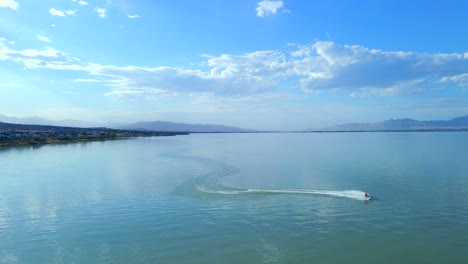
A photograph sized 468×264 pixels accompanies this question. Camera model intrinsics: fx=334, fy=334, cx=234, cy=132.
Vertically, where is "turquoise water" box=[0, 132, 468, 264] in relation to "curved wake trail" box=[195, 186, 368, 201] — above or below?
below

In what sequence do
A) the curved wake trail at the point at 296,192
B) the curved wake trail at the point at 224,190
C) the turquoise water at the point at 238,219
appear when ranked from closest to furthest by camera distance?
the turquoise water at the point at 238,219, the curved wake trail at the point at 296,192, the curved wake trail at the point at 224,190

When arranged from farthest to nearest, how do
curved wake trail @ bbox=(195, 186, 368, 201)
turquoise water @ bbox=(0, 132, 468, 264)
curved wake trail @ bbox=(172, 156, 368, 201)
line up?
curved wake trail @ bbox=(172, 156, 368, 201) → curved wake trail @ bbox=(195, 186, 368, 201) → turquoise water @ bbox=(0, 132, 468, 264)

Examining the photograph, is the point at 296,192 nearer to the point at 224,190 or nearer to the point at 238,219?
the point at 224,190

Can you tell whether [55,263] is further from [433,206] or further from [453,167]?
[453,167]

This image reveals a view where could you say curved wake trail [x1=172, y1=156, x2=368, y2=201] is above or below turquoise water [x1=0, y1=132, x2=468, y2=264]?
Result: above

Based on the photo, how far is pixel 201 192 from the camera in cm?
1900

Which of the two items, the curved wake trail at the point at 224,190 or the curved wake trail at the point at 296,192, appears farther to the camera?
the curved wake trail at the point at 224,190

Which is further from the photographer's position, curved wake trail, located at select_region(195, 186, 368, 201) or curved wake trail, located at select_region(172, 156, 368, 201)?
curved wake trail, located at select_region(172, 156, 368, 201)

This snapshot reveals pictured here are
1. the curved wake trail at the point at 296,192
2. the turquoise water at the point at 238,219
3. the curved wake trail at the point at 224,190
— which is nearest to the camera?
the turquoise water at the point at 238,219

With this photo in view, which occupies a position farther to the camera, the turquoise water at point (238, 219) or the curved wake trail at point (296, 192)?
the curved wake trail at point (296, 192)

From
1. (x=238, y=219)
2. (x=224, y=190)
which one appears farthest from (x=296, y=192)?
(x=238, y=219)

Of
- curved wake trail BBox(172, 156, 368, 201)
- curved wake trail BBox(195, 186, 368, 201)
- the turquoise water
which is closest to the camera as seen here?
the turquoise water

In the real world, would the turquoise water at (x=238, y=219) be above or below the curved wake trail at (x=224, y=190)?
below

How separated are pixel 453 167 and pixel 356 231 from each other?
789 inches
